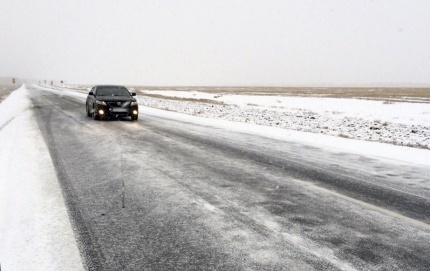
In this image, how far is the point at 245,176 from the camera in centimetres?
589

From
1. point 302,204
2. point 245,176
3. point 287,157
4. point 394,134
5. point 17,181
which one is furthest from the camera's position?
point 394,134

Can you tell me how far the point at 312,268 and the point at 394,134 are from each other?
501 inches

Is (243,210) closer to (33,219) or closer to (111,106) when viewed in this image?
(33,219)

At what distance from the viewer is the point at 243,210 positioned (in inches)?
162

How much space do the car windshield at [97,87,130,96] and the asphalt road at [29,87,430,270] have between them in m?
8.32

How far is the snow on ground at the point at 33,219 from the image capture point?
9.36 ft

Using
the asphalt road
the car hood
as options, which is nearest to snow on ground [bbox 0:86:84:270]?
the asphalt road

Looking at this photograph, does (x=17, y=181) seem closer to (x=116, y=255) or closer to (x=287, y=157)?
(x=116, y=255)

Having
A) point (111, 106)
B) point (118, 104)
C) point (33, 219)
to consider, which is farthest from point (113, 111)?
point (33, 219)

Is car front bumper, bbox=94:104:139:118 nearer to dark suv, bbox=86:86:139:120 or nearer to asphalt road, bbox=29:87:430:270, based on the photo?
dark suv, bbox=86:86:139:120

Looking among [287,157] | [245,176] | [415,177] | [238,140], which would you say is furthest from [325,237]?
[238,140]

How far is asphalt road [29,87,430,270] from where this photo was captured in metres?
2.94

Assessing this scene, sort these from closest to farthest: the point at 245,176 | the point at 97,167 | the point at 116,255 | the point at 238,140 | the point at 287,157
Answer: the point at 116,255, the point at 245,176, the point at 97,167, the point at 287,157, the point at 238,140

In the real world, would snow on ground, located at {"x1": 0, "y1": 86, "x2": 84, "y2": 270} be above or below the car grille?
below
